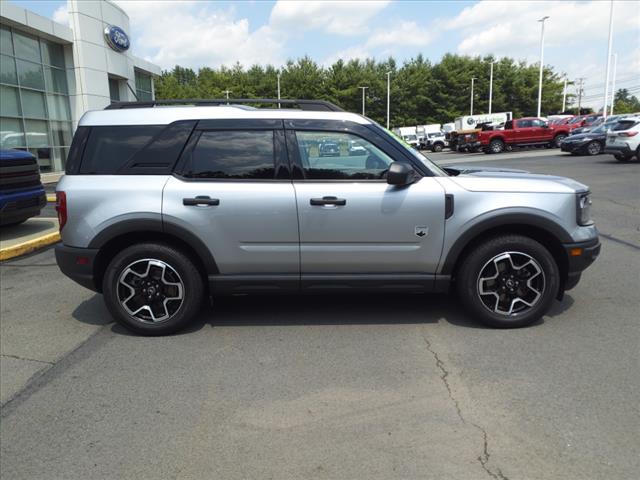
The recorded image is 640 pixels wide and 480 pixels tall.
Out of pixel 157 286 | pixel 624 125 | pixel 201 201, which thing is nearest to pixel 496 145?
pixel 624 125

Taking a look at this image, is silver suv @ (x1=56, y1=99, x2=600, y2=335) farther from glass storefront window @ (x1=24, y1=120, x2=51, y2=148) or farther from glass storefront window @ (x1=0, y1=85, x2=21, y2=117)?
glass storefront window @ (x1=24, y1=120, x2=51, y2=148)

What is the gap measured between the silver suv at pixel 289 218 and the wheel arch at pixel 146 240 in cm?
1

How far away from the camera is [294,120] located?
4289 millimetres

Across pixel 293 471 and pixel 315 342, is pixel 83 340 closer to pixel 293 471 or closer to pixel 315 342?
pixel 315 342

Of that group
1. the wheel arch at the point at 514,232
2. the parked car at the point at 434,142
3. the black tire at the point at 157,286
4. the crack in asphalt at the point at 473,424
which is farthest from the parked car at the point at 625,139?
the parked car at the point at 434,142

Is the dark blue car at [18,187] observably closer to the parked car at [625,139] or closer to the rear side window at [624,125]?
the parked car at [625,139]

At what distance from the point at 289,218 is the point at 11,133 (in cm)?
2096

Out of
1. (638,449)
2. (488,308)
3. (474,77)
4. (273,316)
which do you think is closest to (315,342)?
(273,316)

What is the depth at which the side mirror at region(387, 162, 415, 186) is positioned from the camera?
13.0 ft

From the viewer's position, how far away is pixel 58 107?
23.9 metres

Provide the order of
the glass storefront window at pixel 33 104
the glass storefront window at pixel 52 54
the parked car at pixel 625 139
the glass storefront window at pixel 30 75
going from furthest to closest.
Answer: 1. the glass storefront window at pixel 52 54
2. the glass storefront window at pixel 33 104
3. the glass storefront window at pixel 30 75
4. the parked car at pixel 625 139

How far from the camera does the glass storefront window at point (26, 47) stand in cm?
2120

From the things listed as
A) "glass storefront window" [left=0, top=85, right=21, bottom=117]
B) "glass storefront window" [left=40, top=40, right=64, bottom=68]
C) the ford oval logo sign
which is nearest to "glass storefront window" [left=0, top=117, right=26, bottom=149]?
"glass storefront window" [left=0, top=85, right=21, bottom=117]

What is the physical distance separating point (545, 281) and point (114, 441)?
135 inches
